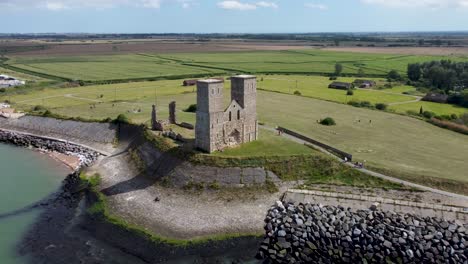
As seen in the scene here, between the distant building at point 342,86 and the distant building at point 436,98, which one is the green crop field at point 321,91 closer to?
the distant building at point 342,86

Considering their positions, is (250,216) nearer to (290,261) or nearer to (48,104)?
(290,261)

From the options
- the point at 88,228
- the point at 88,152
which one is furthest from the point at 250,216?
the point at 88,152

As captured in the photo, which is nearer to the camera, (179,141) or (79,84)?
(179,141)

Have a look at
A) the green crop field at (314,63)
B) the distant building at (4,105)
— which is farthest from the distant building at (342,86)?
the distant building at (4,105)

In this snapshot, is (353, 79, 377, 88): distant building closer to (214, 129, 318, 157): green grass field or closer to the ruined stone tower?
(214, 129, 318, 157): green grass field

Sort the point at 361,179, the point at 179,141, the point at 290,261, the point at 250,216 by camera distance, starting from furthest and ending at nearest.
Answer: the point at 179,141 → the point at 361,179 → the point at 250,216 → the point at 290,261

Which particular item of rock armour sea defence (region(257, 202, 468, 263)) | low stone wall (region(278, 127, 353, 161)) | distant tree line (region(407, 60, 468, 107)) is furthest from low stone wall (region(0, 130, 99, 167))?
distant tree line (region(407, 60, 468, 107))

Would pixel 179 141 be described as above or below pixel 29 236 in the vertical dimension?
above
